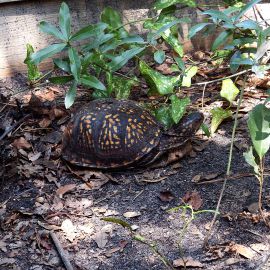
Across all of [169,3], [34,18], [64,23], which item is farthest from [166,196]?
[34,18]

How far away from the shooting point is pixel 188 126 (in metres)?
2.98

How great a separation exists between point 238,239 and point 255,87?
1.60 meters

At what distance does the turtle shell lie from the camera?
2887mm

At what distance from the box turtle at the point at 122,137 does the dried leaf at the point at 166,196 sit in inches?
11.5

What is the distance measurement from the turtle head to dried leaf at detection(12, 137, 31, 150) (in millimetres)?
924

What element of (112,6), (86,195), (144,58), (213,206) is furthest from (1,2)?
(213,206)

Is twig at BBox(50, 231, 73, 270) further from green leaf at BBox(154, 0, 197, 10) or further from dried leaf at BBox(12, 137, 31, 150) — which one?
green leaf at BBox(154, 0, 197, 10)

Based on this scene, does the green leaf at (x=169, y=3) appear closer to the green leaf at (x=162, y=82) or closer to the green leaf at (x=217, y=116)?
the green leaf at (x=162, y=82)

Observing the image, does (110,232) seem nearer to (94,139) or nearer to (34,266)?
(34,266)

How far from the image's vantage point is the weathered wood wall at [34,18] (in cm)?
366

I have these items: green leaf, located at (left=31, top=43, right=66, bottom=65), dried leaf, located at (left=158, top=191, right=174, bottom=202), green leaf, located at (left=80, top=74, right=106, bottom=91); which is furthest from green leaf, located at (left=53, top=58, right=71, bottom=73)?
dried leaf, located at (left=158, top=191, right=174, bottom=202)

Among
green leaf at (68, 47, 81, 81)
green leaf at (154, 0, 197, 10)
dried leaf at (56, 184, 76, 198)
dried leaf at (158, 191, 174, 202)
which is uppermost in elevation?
green leaf at (154, 0, 197, 10)

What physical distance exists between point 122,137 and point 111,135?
0.22 feet

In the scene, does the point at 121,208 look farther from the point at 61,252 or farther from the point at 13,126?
the point at 13,126
